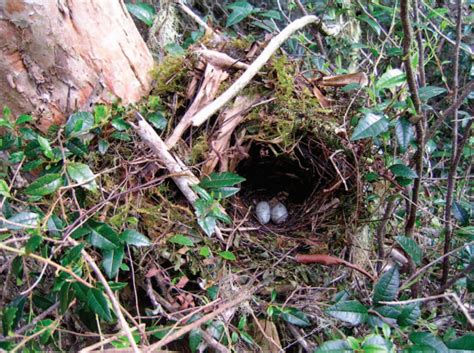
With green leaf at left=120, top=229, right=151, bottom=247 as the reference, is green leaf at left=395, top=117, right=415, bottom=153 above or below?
below

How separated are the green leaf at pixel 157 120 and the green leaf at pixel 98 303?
519 mm

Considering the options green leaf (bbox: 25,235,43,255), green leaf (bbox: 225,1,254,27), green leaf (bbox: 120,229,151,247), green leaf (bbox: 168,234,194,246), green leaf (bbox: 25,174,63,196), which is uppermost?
green leaf (bbox: 25,174,63,196)

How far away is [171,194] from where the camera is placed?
1.25 meters

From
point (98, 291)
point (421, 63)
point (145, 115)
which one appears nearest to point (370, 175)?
point (421, 63)

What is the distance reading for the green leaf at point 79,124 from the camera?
1.12 meters

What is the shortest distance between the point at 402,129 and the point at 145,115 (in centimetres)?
69

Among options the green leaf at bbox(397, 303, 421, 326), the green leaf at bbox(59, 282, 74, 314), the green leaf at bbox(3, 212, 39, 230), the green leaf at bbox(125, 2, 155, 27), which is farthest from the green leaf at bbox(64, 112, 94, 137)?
the green leaf at bbox(397, 303, 421, 326)

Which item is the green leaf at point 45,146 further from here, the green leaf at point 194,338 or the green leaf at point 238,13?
the green leaf at point 238,13

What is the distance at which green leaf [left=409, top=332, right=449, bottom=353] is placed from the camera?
0.84m

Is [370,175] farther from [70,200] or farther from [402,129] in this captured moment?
[70,200]

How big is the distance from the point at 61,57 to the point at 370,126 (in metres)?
0.81

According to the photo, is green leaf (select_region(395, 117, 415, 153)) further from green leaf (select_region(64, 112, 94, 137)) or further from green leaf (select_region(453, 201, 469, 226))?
green leaf (select_region(64, 112, 94, 137))

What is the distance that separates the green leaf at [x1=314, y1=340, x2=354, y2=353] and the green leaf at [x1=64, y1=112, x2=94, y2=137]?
0.76 meters

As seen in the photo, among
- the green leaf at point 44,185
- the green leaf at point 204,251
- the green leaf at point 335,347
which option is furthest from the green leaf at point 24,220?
the green leaf at point 335,347
